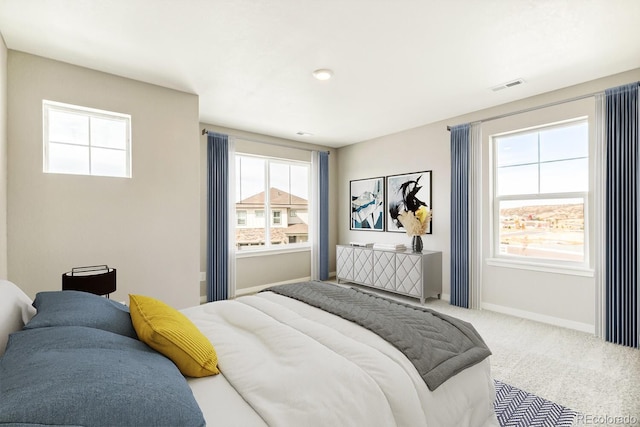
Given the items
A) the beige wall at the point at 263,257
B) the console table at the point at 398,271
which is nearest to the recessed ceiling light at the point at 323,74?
the beige wall at the point at 263,257

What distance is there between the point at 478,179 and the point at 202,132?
3920 mm

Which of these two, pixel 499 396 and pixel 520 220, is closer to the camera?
pixel 499 396

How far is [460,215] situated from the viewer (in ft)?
14.2

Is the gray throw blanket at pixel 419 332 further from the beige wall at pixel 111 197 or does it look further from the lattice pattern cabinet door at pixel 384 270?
the lattice pattern cabinet door at pixel 384 270

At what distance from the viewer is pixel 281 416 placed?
1.05 metres

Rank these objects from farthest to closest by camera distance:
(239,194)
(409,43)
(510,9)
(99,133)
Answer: (239,194) < (99,133) < (409,43) < (510,9)

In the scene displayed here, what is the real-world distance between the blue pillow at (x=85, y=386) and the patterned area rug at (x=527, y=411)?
77.9 inches

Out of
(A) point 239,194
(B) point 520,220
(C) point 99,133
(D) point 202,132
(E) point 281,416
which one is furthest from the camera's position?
(A) point 239,194

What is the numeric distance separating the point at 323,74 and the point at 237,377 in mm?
2686

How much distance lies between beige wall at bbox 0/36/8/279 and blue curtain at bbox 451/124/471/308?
472cm

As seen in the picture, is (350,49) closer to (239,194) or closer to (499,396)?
(499,396)

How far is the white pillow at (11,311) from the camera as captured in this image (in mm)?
1244

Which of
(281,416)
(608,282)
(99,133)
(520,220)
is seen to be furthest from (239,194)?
(608,282)

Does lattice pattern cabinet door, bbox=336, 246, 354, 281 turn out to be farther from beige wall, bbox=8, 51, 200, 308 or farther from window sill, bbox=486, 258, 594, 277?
beige wall, bbox=8, 51, 200, 308
